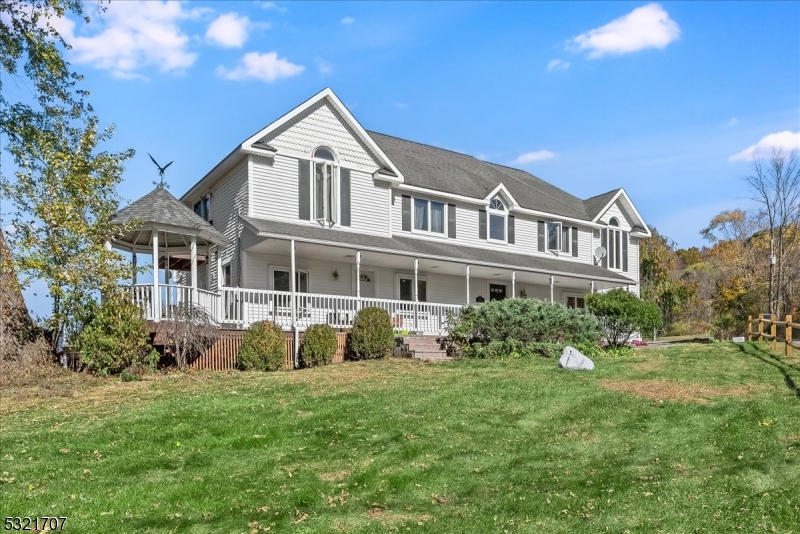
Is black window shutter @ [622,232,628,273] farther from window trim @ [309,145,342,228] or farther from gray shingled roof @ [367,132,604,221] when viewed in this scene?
window trim @ [309,145,342,228]

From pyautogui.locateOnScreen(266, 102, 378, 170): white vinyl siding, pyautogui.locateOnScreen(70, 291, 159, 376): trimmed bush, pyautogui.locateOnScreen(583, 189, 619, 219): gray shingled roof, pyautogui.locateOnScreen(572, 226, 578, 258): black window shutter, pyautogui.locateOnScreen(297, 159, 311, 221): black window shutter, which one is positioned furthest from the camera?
pyautogui.locateOnScreen(583, 189, 619, 219): gray shingled roof

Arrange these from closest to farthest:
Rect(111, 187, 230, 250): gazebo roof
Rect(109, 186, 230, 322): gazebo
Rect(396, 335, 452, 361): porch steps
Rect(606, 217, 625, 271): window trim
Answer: Rect(109, 186, 230, 322): gazebo < Rect(111, 187, 230, 250): gazebo roof < Rect(396, 335, 452, 361): porch steps < Rect(606, 217, 625, 271): window trim

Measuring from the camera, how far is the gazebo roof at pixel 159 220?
18.5m

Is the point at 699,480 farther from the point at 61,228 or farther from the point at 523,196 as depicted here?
the point at 523,196

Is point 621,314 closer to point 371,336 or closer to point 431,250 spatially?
point 431,250

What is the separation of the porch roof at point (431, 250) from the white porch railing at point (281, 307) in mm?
1657

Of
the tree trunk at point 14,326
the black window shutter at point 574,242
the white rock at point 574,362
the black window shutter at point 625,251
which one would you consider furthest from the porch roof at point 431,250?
the white rock at point 574,362

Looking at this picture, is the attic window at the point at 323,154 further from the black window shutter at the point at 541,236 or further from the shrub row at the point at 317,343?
the black window shutter at the point at 541,236

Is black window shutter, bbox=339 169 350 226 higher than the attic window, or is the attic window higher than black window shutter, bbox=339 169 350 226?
the attic window

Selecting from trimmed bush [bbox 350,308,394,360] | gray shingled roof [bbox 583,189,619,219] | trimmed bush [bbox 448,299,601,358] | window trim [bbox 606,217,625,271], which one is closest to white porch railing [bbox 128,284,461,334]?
trimmed bush [bbox 350,308,394,360]

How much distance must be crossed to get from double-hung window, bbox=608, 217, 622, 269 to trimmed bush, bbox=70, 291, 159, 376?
23.3m

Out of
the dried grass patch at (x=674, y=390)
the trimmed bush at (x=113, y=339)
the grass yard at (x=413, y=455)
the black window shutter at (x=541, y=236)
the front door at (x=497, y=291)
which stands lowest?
the grass yard at (x=413, y=455)

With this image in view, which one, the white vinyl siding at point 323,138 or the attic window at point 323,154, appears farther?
the attic window at point 323,154

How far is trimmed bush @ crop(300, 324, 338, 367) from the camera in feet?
61.7
